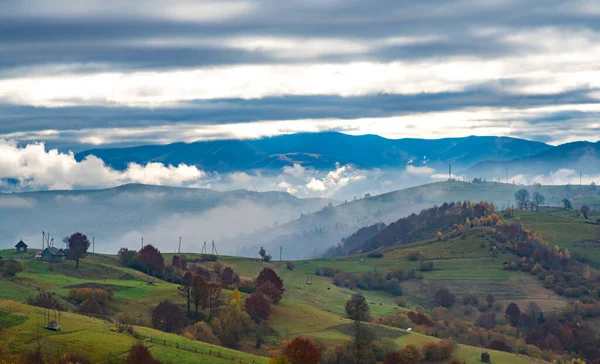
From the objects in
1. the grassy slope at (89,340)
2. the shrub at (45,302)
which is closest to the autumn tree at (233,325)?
the grassy slope at (89,340)

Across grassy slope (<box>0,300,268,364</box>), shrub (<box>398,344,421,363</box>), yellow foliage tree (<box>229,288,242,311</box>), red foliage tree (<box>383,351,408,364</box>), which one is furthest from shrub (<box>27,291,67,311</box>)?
shrub (<box>398,344,421,363</box>)

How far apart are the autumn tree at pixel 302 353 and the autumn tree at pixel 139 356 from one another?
28.3 meters

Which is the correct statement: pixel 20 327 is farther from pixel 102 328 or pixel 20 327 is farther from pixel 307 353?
pixel 307 353

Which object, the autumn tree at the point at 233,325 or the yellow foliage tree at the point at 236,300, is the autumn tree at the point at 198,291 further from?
the yellow foliage tree at the point at 236,300

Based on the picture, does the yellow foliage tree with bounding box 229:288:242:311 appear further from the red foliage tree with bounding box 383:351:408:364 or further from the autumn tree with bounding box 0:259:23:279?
the autumn tree with bounding box 0:259:23:279

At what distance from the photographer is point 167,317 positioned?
152250 millimetres

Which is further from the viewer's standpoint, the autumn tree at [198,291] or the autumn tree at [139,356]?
the autumn tree at [198,291]

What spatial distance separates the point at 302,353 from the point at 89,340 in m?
36.7

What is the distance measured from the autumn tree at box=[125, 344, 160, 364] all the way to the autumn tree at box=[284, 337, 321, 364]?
28.3m

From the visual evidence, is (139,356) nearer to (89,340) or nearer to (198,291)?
(89,340)

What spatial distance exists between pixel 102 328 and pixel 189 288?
50.1 m

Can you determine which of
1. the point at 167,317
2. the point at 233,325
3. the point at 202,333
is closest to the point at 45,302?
the point at 167,317

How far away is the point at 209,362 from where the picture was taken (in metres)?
114

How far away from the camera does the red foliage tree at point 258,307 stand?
6472 inches
